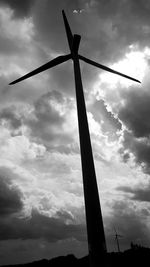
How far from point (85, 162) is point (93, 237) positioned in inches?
197

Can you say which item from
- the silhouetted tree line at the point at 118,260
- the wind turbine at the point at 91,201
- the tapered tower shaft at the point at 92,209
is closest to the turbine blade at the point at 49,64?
the wind turbine at the point at 91,201

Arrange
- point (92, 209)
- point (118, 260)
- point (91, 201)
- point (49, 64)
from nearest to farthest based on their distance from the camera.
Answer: point (92, 209), point (91, 201), point (49, 64), point (118, 260)

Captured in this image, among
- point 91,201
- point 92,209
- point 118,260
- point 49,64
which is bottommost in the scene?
point 118,260

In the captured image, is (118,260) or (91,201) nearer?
(91,201)

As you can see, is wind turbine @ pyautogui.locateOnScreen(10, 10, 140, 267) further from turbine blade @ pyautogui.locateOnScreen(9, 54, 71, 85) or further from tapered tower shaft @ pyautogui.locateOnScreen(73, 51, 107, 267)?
turbine blade @ pyautogui.locateOnScreen(9, 54, 71, 85)

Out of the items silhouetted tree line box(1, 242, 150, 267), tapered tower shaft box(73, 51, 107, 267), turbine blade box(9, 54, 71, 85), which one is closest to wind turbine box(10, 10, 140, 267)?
tapered tower shaft box(73, 51, 107, 267)

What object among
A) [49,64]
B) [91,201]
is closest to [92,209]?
[91,201]

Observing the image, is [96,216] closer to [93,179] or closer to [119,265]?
[93,179]

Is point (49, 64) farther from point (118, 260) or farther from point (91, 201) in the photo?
point (118, 260)

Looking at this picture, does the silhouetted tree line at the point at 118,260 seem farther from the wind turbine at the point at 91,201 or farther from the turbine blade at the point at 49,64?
the wind turbine at the point at 91,201

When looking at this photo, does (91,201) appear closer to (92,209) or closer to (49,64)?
(92,209)

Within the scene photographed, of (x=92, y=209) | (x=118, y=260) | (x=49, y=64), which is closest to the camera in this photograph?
(x=92, y=209)

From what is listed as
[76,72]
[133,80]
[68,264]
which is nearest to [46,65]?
[76,72]

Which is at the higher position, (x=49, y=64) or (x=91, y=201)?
(x=49, y=64)
